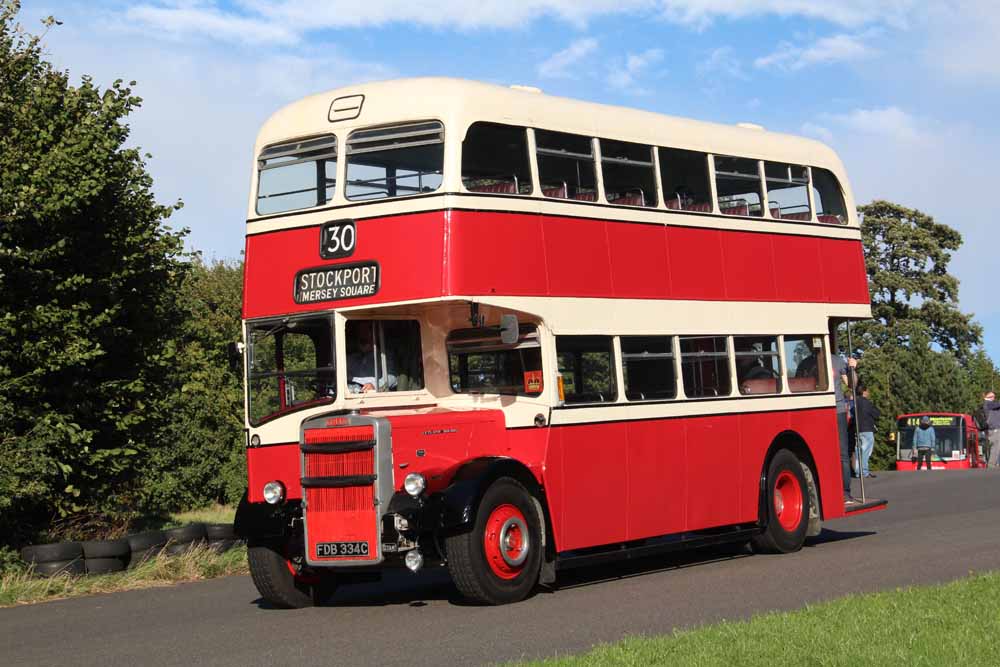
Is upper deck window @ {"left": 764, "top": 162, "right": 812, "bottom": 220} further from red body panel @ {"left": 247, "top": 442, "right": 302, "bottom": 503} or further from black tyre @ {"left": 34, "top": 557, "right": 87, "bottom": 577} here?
black tyre @ {"left": 34, "top": 557, "right": 87, "bottom": 577}

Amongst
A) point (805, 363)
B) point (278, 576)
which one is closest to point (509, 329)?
point (278, 576)

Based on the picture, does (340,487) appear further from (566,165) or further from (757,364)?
(757,364)

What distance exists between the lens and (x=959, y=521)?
1928 centimetres

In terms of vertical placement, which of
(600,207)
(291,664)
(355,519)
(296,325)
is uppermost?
(600,207)

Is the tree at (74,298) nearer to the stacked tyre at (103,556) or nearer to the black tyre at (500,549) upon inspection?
the stacked tyre at (103,556)

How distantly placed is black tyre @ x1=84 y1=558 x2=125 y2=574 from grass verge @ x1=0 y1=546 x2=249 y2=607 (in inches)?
7.1

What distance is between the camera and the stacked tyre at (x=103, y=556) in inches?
658

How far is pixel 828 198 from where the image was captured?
59.3ft

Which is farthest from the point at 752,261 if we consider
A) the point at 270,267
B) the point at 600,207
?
the point at 270,267

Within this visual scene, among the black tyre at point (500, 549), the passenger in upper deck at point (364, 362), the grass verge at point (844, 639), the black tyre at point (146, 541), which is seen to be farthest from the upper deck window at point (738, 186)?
the black tyre at point (146, 541)

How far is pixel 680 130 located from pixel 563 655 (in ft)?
25.0

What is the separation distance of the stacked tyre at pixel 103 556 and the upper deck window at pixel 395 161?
18.8 ft

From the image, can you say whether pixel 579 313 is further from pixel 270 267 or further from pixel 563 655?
pixel 563 655

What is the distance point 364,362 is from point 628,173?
332cm
